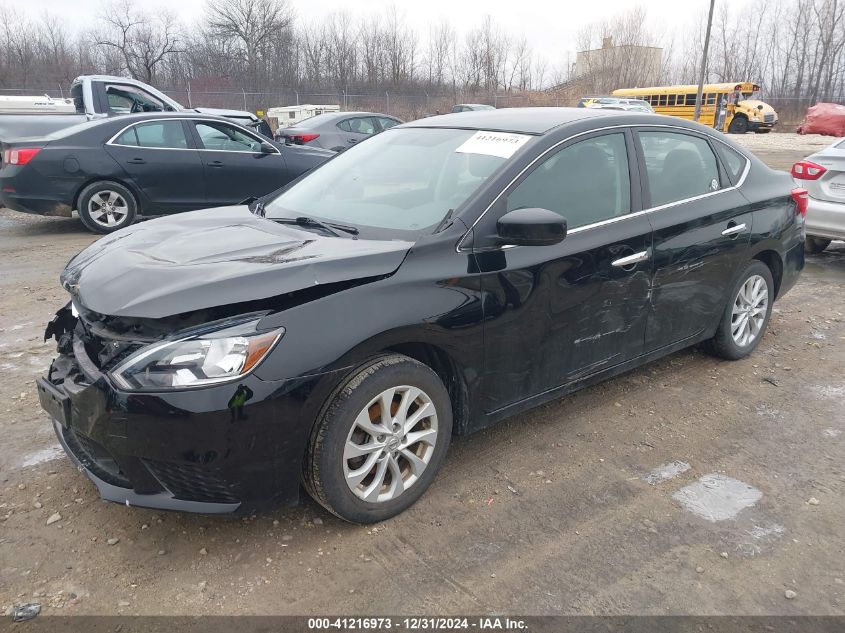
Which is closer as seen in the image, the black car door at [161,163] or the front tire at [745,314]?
the front tire at [745,314]

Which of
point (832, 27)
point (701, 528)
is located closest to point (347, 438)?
point (701, 528)

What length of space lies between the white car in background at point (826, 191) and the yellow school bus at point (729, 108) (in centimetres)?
2891

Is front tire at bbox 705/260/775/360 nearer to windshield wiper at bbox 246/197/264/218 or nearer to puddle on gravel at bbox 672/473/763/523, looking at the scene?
puddle on gravel at bbox 672/473/763/523

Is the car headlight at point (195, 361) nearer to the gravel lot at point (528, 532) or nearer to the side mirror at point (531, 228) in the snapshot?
the gravel lot at point (528, 532)

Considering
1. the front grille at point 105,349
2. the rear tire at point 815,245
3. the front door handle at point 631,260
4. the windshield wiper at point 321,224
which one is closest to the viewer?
the front grille at point 105,349

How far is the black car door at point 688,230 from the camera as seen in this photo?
3.80m

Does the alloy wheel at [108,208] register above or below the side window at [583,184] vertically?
below

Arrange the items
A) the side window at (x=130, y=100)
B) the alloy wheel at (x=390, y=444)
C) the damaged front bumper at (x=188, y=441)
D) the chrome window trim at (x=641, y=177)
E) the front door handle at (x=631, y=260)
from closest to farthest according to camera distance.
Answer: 1. the damaged front bumper at (x=188, y=441)
2. the alloy wheel at (x=390, y=444)
3. the chrome window trim at (x=641, y=177)
4. the front door handle at (x=631, y=260)
5. the side window at (x=130, y=100)

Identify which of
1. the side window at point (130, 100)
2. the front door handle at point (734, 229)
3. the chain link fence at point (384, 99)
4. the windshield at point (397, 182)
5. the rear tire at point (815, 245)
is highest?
the chain link fence at point (384, 99)

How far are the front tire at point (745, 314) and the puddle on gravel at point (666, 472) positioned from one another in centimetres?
143

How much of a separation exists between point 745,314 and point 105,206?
24.8 feet

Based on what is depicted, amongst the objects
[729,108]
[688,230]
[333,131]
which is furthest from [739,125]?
[688,230]

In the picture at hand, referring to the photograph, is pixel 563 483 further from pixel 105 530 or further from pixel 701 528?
pixel 105 530

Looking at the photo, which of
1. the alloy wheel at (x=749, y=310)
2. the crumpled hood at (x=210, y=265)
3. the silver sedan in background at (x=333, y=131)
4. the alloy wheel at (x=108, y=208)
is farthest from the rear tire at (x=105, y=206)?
the alloy wheel at (x=749, y=310)
